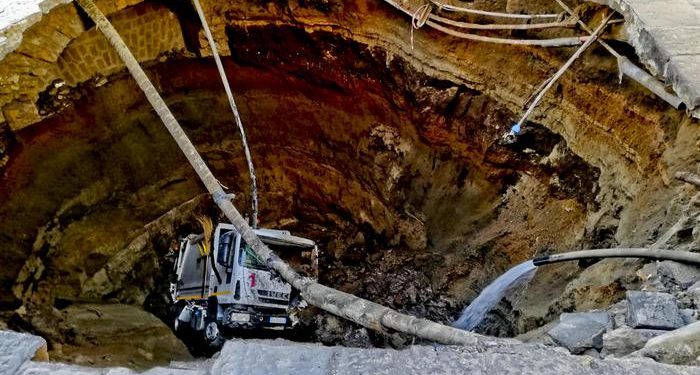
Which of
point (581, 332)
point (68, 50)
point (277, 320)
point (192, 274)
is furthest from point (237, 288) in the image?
point (581, 332)

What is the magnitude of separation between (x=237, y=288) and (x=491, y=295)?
130 inches

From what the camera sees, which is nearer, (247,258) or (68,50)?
(68,50)

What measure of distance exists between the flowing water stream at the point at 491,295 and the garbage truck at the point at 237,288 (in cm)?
237

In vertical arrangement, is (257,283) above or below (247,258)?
below

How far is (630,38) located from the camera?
3.58 metres

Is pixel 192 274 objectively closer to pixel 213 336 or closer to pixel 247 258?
pixel 213 336

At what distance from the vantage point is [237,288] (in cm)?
636

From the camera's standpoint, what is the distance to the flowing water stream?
504 cm

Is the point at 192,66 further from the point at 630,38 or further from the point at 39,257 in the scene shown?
the point at 630,38

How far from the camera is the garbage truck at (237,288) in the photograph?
641 cm

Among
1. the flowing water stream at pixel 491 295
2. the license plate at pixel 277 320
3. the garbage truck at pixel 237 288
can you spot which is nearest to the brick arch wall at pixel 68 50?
the garbage truck at pixel 237 288

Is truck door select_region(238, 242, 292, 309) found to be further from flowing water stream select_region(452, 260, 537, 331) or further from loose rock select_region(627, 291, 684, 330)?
loose rock select_region(627, 291, 684, 330)

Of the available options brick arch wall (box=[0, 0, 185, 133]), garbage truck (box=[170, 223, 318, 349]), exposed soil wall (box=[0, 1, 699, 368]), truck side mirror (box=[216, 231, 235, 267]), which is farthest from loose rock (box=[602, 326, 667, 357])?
brick arch wall (box=[0, 0, 185, 133])

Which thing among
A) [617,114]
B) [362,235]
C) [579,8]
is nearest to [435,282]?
[362,235]
